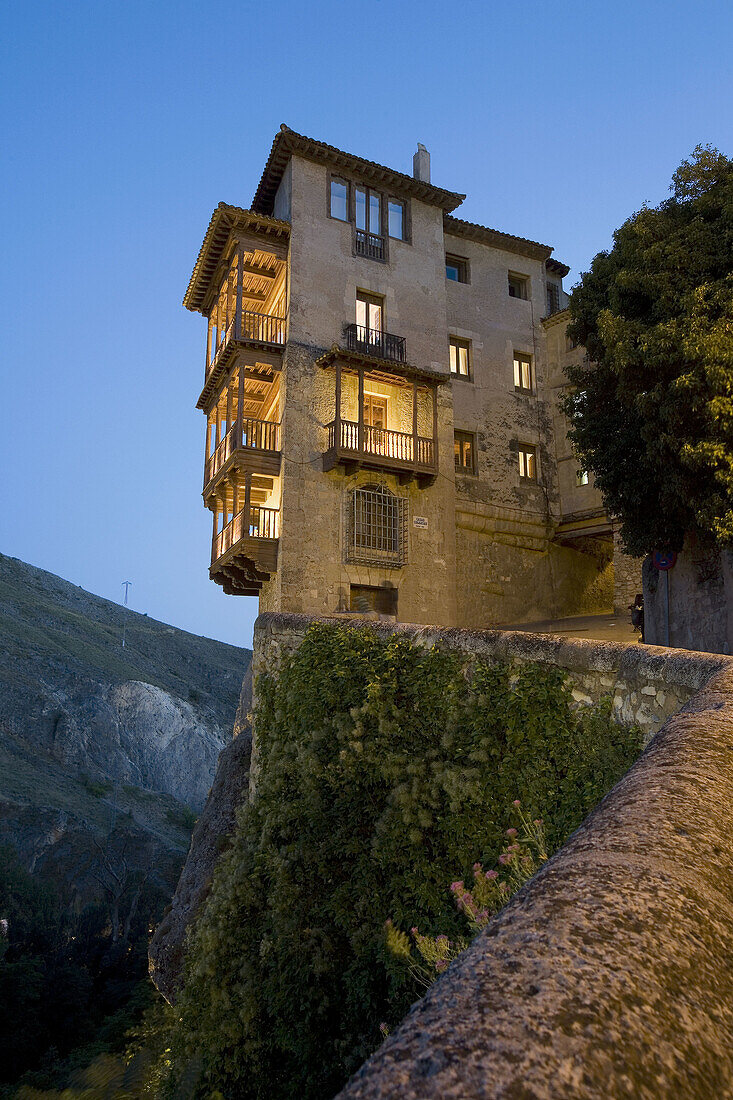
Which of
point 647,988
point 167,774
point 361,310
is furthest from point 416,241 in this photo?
point 167,774

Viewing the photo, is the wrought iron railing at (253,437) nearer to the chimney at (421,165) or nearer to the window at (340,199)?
the window at (340,199)

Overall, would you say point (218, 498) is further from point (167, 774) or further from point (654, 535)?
point (167, 774)

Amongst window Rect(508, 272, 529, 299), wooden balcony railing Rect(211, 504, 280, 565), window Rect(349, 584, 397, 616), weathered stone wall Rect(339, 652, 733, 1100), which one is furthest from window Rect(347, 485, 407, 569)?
weathered stone wall Rect(339, 652, 733, 1100)

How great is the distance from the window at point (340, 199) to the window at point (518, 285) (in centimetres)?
748

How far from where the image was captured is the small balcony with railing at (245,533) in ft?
68.7

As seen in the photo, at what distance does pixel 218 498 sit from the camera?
24047 mm

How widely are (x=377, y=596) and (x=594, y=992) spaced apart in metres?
21.2

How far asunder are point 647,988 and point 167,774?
5987cm

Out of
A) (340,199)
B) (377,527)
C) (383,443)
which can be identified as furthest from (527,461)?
(340,199)

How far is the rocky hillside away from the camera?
40.8 m

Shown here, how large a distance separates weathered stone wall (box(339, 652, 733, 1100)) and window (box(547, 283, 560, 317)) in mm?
29874

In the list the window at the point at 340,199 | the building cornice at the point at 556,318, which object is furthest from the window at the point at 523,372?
the window at the point at 340,199

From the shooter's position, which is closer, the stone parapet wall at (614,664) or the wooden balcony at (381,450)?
the stone parapet wall at (614,664)

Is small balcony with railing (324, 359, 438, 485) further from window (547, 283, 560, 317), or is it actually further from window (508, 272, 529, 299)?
window (547, 283, 560, 317)
